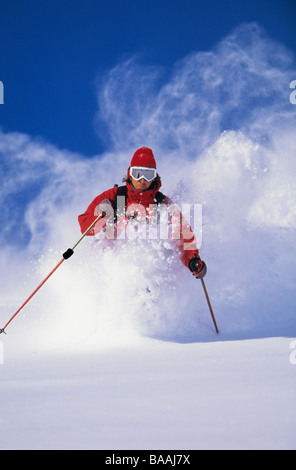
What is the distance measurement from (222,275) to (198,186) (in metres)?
1.57

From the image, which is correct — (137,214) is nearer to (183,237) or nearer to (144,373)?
(183,237)

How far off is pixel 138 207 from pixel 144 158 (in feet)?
2.21

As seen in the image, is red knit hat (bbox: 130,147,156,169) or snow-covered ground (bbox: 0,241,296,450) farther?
red knit hat (bbox: 130,147,156,169)

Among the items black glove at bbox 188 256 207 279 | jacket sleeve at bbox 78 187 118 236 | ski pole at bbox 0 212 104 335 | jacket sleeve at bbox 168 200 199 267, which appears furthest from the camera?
jacket sleeve at bbox 78 187 118 236

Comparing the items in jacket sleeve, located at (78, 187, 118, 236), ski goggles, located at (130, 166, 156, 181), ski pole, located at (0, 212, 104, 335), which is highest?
ski goggles, located at (130, 166, 156, 181)

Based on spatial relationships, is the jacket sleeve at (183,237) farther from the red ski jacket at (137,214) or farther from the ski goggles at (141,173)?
the ski goggles at (141,173)

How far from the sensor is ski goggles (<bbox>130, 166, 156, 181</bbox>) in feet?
16.3

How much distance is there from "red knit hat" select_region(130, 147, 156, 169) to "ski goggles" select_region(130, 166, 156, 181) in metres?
0.05

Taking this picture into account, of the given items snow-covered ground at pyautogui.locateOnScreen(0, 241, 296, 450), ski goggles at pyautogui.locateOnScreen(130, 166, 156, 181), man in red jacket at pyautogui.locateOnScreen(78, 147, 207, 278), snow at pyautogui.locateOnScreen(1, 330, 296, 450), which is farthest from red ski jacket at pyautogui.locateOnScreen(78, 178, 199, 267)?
snow at pyautogui.locateOnScreen(1, 330, 296, 450)

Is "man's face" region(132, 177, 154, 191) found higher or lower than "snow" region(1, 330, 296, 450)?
higher

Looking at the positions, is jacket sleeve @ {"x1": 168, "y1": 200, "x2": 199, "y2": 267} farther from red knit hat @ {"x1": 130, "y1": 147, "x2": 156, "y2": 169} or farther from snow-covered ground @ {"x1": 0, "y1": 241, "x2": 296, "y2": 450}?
red knit hat @ {"x1": 130, "y1": 147, "x2": 156, "y2": 169}

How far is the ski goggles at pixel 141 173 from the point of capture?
4969 millimetres

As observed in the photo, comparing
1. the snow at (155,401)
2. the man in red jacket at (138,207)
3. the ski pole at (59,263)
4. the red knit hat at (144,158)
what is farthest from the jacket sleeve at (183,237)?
the snow at (155,401)

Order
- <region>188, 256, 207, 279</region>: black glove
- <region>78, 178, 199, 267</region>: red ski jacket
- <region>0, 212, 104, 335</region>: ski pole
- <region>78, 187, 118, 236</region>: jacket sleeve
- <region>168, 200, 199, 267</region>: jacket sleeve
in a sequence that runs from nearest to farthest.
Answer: <region>0, 212, 104, 335</region>: ski pole < <region>188, 256, 207, 279</region>: black glove < <region>168, 200, 199, 267</region>: jacket sleeve < <region>78, 178, 199, 267</region>: red ski jacket < <region>78, 187, 118, 236</region>: jacket sleeve
